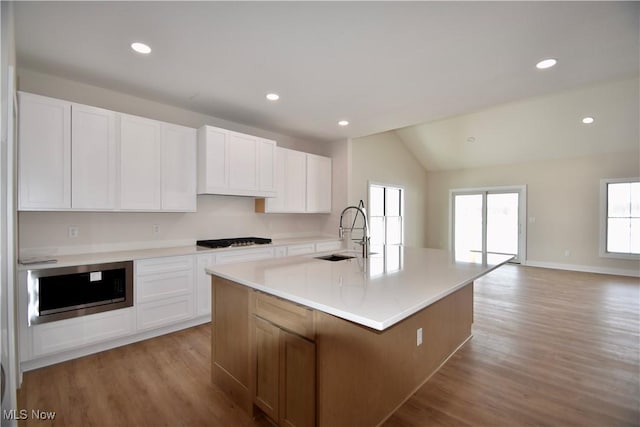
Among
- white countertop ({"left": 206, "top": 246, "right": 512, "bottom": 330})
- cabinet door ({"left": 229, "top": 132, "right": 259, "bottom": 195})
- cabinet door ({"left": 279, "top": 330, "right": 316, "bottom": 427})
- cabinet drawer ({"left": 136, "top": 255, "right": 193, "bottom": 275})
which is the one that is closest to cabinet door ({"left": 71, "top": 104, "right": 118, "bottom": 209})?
cabinet drawer ({"left": 136, "top": 255, "right": 193, "bottom": 275})

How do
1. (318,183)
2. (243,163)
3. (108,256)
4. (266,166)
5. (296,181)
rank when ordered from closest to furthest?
(108,256) → (243,163) → (266,166) → (296,181) → (318,183)

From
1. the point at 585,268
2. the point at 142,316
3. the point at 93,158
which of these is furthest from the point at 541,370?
the point at 585,268

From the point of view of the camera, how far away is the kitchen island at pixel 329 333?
147cm

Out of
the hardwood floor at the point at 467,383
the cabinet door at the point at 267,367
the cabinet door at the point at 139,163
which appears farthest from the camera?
the cabinet door at the point at 139,163

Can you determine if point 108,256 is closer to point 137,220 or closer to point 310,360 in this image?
point 137,220

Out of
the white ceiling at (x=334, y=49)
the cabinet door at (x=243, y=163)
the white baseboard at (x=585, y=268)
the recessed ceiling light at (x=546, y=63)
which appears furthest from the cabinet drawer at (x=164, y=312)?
the white baseboard at (x=585, y=268)

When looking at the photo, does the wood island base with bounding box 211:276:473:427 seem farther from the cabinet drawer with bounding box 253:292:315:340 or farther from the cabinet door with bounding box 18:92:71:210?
the cabinet door with bounding box 18:92:71:210

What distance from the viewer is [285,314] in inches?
64.2

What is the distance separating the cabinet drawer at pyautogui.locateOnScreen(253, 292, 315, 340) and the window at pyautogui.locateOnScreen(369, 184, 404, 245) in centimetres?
465

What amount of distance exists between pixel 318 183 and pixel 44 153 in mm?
3557

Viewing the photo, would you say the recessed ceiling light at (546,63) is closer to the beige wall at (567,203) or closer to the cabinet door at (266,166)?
the cabinet door at (266,166)

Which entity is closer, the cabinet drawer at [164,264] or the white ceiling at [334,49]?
the white ceiling at [334,49]

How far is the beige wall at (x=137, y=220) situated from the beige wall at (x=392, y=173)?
4.05ft

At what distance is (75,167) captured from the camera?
2.79m
